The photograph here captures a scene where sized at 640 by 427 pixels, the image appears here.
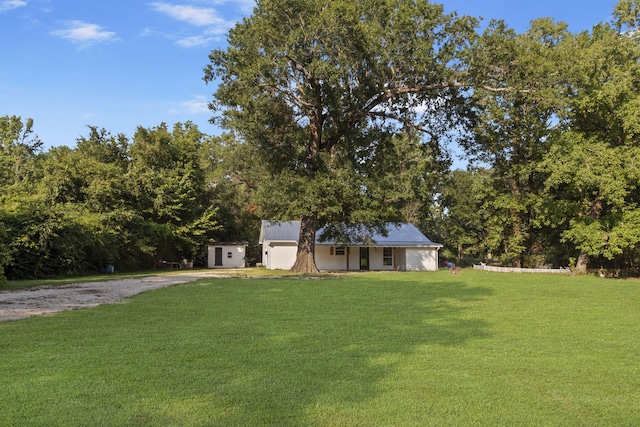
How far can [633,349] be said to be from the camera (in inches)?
253

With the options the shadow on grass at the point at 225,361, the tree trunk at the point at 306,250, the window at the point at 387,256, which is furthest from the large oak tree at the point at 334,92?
the shadow on grass at the point at 225,361

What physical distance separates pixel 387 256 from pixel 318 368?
31816mm

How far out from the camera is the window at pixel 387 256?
3653cm

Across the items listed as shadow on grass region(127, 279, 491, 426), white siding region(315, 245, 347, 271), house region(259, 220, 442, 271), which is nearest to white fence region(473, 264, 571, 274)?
house region(259, 220, 442, 271)

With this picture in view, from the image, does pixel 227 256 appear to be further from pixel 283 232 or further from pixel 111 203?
pixel 111 203

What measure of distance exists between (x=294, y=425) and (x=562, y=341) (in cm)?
487

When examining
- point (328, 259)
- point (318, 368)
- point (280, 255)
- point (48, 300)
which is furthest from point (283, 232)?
point (318, 368)

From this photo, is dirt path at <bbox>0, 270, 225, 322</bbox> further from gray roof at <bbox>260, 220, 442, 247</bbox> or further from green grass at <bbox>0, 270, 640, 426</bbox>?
gray roof at <bbox>260, 220, 442, 247</bbox>

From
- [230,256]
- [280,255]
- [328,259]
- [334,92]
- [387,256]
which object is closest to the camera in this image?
[334,92]

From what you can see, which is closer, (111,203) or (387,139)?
(387,139)

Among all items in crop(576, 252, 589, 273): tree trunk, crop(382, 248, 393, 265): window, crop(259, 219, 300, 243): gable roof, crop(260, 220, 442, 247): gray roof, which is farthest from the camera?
crop(382, 248, 393, 265): window

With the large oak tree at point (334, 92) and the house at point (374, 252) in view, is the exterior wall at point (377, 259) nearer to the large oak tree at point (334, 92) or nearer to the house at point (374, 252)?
the house at point (374, 252)

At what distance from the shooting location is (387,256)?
120 ft

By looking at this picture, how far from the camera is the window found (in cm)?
3653
